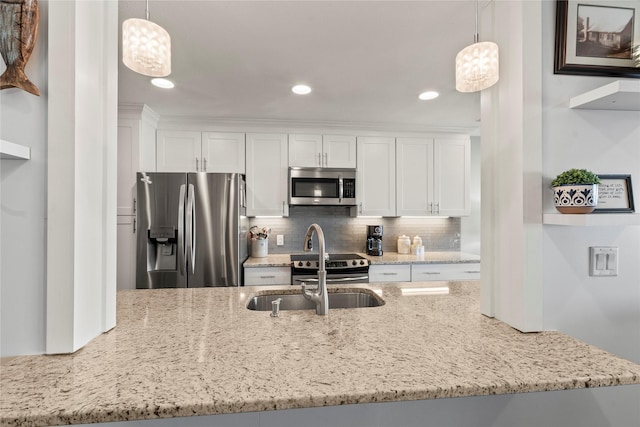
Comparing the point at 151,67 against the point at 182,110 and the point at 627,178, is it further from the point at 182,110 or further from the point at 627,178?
the point at 182,110

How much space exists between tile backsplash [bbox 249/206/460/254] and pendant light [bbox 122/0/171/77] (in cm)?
268

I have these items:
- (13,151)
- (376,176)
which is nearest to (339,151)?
(376,176)

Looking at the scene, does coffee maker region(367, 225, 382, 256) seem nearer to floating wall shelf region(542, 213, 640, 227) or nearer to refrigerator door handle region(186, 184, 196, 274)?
refrigerator door handle region(186, 184, 196, 274)

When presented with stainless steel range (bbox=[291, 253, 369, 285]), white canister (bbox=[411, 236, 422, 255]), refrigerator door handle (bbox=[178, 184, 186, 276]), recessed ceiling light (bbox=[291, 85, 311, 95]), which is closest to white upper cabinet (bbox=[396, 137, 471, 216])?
white canister (bbox=[411, 236, 422, 255])

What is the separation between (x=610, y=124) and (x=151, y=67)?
64.9 inches

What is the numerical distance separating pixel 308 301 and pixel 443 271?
7.31 ft

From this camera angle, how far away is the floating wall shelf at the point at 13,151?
75cm

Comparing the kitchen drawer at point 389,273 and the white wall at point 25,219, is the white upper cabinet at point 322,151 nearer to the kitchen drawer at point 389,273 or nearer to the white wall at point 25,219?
the kitchen drawer at point 389,273

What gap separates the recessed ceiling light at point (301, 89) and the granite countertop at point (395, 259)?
1650 millimetres

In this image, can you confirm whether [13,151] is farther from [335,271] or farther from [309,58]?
[335,271]

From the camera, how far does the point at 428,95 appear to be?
262cm

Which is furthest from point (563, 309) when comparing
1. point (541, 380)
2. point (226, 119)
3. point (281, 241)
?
point (226, 119)

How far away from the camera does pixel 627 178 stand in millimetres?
1062

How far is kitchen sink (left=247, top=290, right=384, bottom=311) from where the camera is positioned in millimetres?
Result: 1605
